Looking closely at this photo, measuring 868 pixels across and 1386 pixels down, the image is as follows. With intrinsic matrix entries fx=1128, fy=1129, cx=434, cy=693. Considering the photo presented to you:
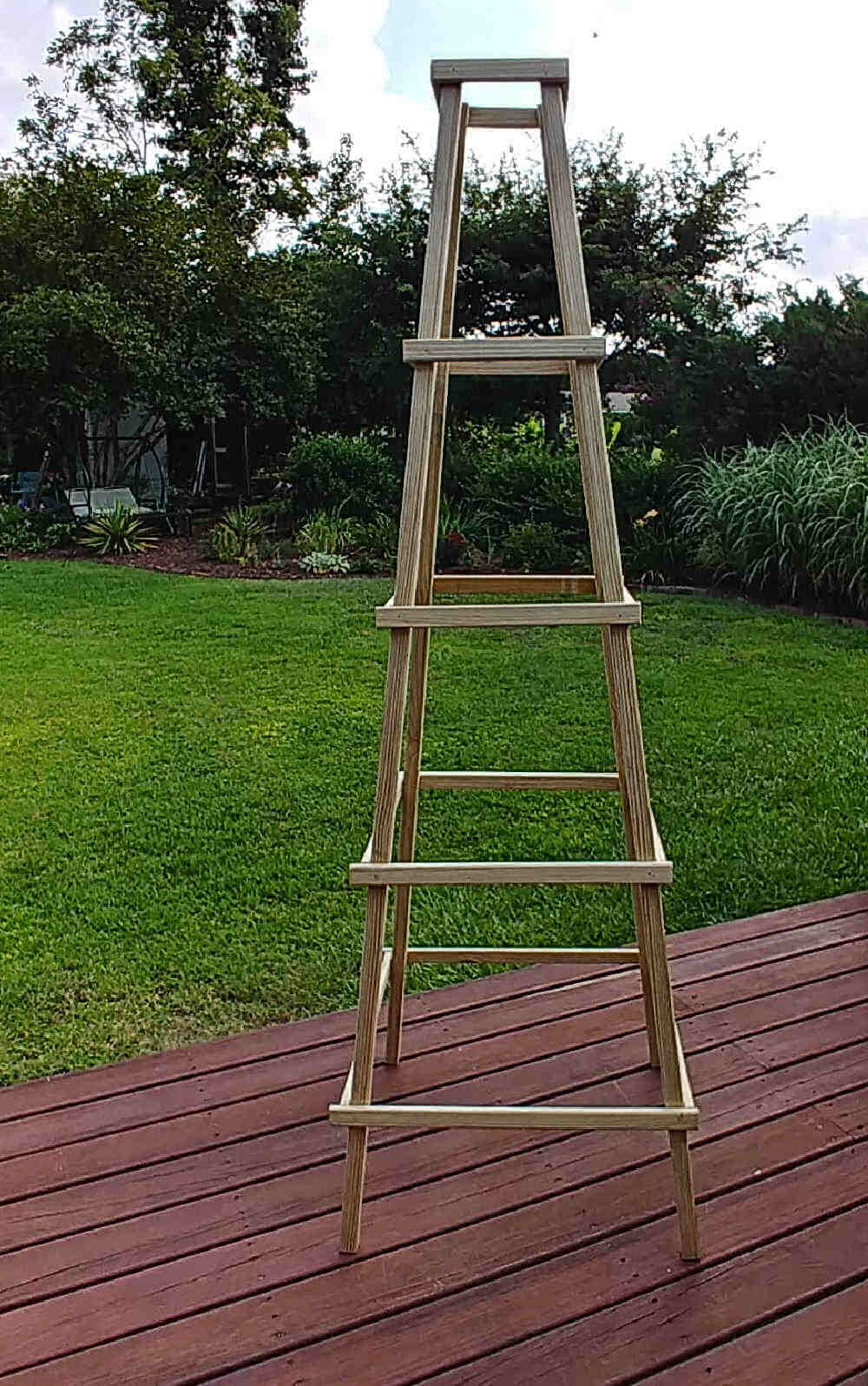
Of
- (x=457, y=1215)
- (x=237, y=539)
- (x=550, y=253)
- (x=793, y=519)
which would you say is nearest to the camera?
(x=457, y=1215)

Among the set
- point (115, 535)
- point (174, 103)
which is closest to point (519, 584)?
point (115, 535)

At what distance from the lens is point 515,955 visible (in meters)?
1.79

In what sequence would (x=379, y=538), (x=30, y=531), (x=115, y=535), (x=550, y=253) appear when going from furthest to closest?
1. (x=550, y=253)
2. (x=30, y=531)
3. (x=115, y=535)
4. (x=379, y=538)

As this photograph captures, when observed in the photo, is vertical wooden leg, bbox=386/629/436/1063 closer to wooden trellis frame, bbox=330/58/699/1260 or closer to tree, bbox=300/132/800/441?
wooden trellis frame, bbox=330/58/699/1260

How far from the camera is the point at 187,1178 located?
1.61m

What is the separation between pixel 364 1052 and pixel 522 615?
22.9 inches

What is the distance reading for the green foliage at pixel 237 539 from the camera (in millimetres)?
8312

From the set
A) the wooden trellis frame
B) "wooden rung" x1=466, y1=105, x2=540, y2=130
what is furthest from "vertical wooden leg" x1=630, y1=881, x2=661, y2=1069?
"wooden rung" x1=466, y1=105, x2=540, y2=130

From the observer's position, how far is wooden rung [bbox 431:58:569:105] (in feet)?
4.30

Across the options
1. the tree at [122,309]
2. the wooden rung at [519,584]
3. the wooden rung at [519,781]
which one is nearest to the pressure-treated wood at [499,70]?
the wooden rung at [519,584]

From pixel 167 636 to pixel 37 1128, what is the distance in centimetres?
415

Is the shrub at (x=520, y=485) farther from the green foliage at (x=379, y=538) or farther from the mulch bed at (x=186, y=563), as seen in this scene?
the mulch bed at (x=186, y=563)

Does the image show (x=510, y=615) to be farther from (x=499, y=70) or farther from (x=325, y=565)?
(x=325, y=565)

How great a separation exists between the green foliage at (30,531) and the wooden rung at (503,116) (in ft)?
26.3
